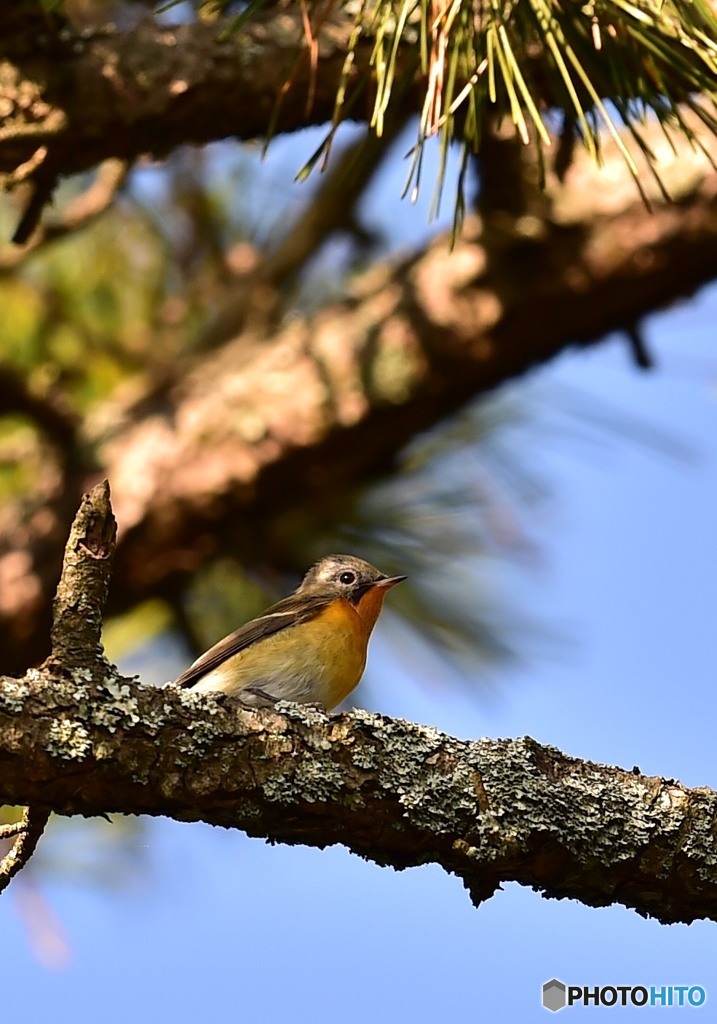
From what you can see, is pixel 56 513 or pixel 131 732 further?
pixel 56 513

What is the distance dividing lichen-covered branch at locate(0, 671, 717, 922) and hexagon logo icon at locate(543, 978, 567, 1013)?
0.83 m

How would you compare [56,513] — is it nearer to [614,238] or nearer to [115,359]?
[115,359]

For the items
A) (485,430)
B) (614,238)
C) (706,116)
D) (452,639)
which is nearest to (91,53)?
(706,116)

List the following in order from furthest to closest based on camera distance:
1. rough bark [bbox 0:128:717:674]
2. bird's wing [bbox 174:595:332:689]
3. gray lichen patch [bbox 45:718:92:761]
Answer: rough bark [bbox 0:128:717:674] < bird's wing [bbox 174:595:332:689] < gray lichen patch [bbox 45:718:92:761]

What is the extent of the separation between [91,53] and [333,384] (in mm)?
2217

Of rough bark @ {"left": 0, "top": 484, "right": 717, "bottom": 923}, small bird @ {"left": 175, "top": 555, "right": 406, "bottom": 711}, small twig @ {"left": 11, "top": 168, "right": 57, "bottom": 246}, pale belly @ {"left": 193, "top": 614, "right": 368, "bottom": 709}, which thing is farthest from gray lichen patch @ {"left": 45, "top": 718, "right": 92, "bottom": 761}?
small twig @ {"left": 11, "top": 168, "right": 57, "bottom": 246}

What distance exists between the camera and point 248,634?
5105 mm

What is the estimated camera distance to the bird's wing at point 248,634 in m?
5.06

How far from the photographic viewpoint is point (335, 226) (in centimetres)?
750

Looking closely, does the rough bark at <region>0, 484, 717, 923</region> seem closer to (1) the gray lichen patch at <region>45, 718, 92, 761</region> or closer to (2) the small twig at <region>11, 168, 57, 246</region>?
(1) the gray lichen patch at <region>45, 718, 92, 761</region>

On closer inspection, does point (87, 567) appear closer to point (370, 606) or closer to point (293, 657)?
point (293, 657)

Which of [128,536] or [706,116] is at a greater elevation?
[706,116]

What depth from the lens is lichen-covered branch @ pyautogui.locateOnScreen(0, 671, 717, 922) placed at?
2.98 metres

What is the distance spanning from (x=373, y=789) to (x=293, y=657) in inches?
67.8
